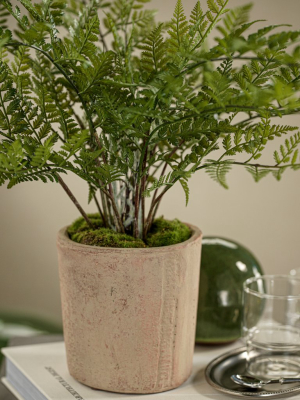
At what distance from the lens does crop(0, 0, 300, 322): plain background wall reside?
1.53 m

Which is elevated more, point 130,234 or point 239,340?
point 130,234

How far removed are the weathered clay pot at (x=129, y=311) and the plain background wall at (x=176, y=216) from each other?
1.05 meters

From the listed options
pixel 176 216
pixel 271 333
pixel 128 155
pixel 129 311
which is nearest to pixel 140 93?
pixel 128 155

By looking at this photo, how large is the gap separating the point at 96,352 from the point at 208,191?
3.71 feet

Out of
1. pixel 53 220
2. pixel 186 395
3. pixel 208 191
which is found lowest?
pixel 186 395

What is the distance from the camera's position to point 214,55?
0.33 metres

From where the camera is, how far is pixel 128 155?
1.41 feet

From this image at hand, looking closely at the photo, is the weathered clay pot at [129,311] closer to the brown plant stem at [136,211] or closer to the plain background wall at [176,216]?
the brown plant stem at [136,211]

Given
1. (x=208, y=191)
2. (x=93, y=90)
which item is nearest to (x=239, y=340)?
(x=93, y=90)

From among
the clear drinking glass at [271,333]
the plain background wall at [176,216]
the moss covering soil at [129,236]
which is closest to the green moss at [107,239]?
the moss covering soil at [129,236]

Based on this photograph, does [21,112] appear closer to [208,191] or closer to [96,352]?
[96,352]

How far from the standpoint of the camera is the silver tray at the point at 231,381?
0.46 meters

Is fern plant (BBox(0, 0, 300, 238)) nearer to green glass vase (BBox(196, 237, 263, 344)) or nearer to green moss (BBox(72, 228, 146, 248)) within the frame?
green moss (BBox(72, 228, 146, 248))

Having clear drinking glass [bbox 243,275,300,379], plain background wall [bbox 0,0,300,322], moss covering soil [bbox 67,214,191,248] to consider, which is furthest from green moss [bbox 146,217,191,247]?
plain background wall [bbox 0,0,300,322]
